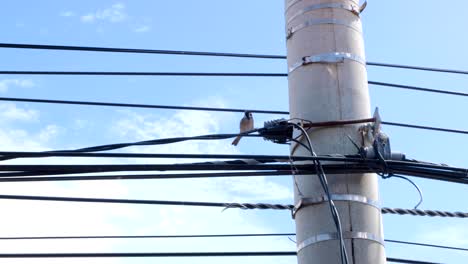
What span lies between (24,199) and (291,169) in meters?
2.19

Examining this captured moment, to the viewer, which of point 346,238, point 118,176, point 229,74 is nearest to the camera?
point 346,238

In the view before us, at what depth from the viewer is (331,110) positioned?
4645 millimetres

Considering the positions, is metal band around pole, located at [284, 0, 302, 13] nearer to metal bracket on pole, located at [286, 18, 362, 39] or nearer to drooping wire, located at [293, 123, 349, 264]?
metal bracket on pole, located at [286, 18, 362, 39]

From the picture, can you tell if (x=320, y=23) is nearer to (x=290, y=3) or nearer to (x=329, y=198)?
(x=290, y=3)

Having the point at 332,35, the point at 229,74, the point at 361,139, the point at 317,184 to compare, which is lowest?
the point at 317,184

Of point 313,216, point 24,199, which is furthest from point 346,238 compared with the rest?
point 24,199

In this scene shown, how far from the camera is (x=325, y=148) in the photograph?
15.1 ft

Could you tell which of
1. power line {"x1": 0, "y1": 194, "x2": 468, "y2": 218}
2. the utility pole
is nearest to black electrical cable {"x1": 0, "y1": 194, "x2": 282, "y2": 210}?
power line {"x1": 0, "y1": 194, "x2": 468, "y2": 218}

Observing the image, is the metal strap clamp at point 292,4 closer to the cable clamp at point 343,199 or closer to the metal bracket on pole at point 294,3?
the metal bracket on pole at point 294,3

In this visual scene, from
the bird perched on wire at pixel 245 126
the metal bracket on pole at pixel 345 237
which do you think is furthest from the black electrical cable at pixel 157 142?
the metal bracket on pole at pixel 345 237

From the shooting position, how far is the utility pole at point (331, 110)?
4.21 metres

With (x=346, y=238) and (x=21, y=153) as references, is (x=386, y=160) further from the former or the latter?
(x=21, y=153)

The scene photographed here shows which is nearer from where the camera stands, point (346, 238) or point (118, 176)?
point (346, 238)

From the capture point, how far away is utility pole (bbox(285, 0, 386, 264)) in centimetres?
421
